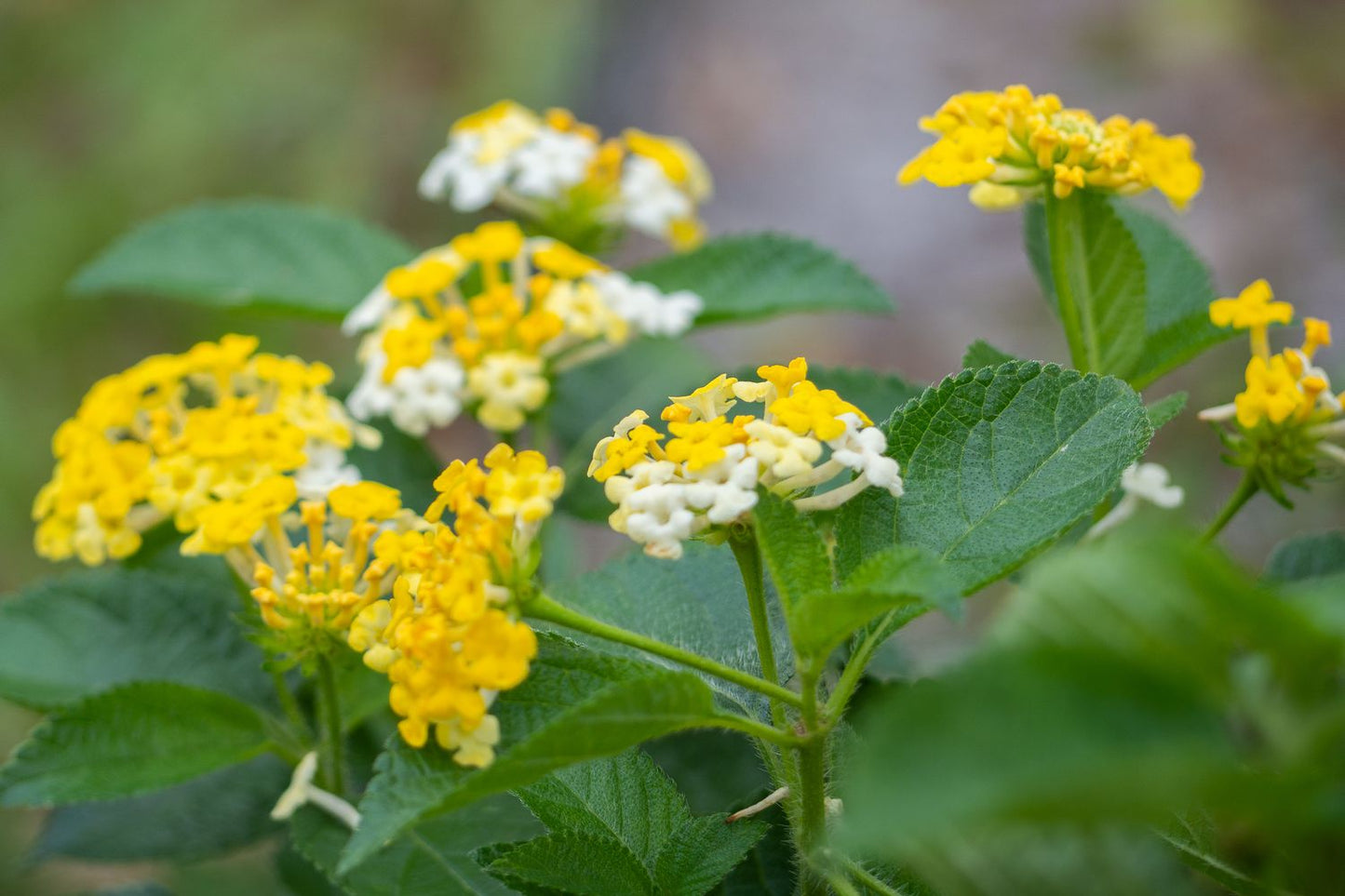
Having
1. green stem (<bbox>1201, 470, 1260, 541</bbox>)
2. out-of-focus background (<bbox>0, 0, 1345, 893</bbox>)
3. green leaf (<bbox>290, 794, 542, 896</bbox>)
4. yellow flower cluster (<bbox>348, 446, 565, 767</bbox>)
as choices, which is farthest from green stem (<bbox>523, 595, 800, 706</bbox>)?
out-of-focus background (<bbox>0, 0, 1345, 893</bbox>)

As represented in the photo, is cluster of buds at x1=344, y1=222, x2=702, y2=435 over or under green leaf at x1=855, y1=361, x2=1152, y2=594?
under

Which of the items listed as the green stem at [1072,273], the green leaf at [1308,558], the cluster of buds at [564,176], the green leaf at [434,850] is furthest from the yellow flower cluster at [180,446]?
the green leaf at [1308,558]

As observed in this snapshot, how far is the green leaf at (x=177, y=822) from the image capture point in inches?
34.7

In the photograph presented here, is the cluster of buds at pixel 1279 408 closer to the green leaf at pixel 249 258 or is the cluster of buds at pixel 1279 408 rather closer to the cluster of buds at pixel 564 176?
the cluster of buds at pixel 564 176

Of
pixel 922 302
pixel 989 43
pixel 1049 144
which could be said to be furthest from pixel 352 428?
pixel 989 43

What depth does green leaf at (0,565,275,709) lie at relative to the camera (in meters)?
0.89

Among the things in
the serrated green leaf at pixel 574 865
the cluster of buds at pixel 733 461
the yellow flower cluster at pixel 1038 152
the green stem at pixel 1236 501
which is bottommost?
the serrated green leaf at pixel 574 865

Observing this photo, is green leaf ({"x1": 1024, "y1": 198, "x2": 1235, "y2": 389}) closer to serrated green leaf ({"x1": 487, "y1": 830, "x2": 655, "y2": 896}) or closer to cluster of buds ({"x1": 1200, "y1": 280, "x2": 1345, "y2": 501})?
cluster of buds ({"x1": 1200, "y1": 280, "x2": 1345, "y2": 501})

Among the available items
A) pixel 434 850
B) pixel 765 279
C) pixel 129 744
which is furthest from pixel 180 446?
pixel 765 279

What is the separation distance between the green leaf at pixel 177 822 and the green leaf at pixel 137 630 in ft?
0.21

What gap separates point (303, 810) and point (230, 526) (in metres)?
0.20

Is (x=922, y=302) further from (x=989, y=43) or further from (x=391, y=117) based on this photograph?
(x=391, y=117)

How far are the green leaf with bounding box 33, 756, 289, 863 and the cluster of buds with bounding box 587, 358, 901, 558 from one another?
0.46 metres

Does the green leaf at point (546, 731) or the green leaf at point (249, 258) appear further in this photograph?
the green leaf at point (249, 258)
